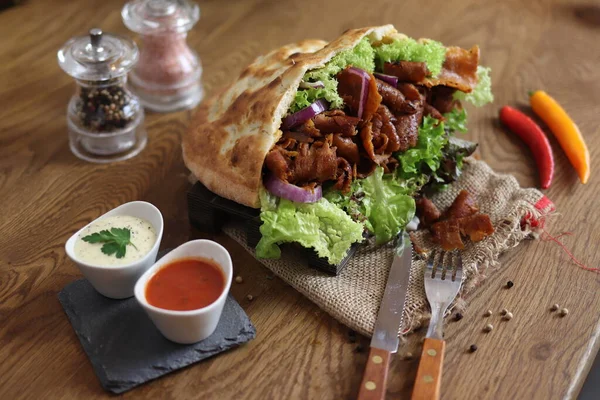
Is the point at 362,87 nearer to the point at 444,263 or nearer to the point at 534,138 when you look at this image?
the point at 444,263

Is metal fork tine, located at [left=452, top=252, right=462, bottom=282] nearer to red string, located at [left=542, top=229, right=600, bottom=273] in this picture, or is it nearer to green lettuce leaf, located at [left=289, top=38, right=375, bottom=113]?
red string, located at [left=542, top=229, right=600, bottom=273]

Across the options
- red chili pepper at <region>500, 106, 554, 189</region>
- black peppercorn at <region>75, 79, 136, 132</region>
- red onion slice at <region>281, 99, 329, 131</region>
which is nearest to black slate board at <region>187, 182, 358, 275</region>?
red onion slice at <region>281, 99, 329, 131</region>

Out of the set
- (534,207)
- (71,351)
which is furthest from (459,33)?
(71,351)

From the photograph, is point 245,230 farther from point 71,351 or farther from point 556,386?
point 556,386

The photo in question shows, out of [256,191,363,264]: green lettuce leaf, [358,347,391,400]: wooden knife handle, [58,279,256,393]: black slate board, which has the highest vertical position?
[256,191,363,264]: green lettuce leaf

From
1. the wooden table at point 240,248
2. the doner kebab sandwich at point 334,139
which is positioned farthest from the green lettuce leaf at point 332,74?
the wooden table at point 240,248

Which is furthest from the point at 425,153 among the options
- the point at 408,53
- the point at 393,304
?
the point at 393,304
